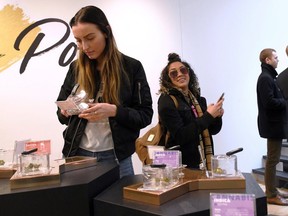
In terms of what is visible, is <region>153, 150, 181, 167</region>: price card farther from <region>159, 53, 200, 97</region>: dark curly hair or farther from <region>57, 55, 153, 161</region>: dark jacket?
<region>159, 53, 200, 97</region>: dark curly hair

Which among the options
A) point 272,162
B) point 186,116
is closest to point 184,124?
point 186,116

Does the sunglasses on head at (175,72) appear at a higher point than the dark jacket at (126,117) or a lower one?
higher

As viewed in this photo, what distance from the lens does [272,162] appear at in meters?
3.35

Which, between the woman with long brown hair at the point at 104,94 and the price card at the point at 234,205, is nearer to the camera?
the price card at the point at 234,205

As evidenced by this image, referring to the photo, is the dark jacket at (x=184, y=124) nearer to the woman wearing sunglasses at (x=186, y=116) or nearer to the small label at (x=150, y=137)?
the woman wearing sunglasses at (x=186, y=116)

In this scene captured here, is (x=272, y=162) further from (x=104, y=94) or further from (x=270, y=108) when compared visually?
(x=104, y=94)

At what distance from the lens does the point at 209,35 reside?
13.4 feet

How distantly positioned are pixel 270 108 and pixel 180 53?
1.20 m

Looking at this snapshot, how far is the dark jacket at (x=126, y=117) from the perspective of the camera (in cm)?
135

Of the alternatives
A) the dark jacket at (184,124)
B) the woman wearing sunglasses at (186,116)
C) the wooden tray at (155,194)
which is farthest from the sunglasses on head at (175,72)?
the wooden tray at (155,194)

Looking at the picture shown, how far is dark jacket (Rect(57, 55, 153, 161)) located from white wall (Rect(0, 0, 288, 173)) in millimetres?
1873

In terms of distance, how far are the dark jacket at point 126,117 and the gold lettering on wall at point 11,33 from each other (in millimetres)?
1916

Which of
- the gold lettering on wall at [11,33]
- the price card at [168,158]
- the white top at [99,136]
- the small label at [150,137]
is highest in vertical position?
the gold lettering on wall at [11,33]

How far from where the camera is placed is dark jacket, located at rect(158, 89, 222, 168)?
1.92m
